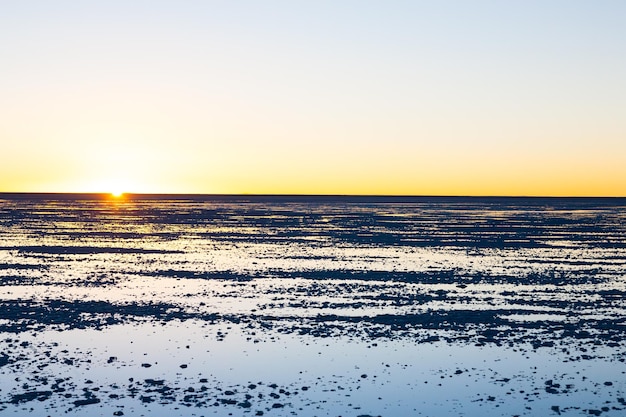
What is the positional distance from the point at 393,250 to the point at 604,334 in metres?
25.1

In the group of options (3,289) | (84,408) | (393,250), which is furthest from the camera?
(393,250)

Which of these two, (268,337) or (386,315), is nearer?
(268,337)

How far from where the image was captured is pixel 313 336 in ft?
62.4

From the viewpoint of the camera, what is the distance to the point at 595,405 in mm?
13516

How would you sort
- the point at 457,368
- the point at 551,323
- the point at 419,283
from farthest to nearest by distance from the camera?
1. the point at 419,283
2. the point at 551,323
3. the point at 457,368

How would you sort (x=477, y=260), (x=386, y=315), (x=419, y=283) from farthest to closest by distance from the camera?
(x=477, y=260), (x=419, y=283), (x=386, y=315)

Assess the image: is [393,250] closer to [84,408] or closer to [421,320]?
[421,320]

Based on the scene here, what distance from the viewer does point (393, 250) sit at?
44.1 metres

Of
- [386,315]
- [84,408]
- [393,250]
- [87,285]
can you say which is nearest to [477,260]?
[393,250]

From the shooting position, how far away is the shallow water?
547 inches

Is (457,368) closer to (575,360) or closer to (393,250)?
(575,360)

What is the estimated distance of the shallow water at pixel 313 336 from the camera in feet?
45.6

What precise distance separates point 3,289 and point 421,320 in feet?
51.8

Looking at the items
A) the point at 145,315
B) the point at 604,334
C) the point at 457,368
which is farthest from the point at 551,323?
the point at 145,315
